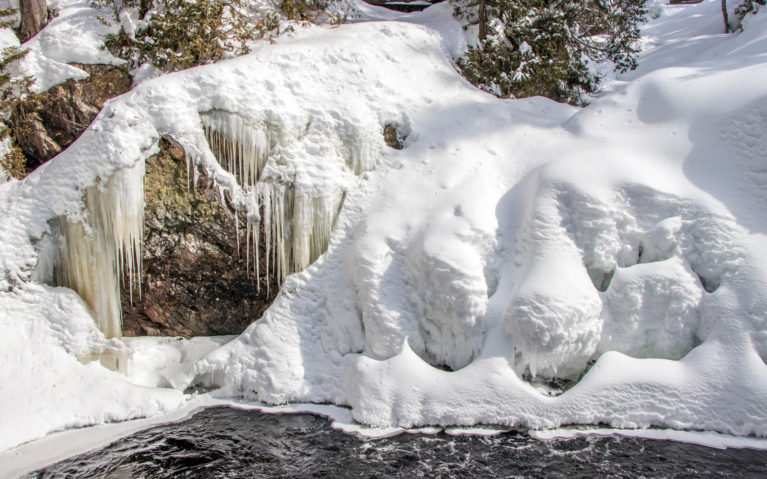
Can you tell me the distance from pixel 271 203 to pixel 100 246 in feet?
6.81

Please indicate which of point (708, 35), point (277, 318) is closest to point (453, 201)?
point (277, 318)

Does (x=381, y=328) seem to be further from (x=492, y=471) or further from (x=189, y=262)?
(x=189, y=262)

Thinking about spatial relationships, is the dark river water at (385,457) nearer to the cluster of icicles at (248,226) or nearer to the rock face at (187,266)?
the rock face at (187,266)

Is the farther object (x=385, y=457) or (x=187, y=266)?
(x=187, y=266)

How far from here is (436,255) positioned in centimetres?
608

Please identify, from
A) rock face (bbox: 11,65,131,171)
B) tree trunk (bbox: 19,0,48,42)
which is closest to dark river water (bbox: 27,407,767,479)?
rock face (bbox: 11,65,131,171)

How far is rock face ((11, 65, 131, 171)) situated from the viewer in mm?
7633

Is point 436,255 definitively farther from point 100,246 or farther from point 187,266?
point 100,246

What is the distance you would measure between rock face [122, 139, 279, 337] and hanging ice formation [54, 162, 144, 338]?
0.30 metres

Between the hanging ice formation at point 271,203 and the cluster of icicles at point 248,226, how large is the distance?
12 mm

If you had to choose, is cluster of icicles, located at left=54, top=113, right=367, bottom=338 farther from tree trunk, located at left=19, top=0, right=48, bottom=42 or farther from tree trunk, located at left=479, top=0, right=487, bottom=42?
tree trunk, located at left=479, top=0, right=487, bottom=42

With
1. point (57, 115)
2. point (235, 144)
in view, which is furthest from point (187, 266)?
point (57, 115)

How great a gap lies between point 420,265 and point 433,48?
16.3 feet

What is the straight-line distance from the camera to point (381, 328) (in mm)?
6031
